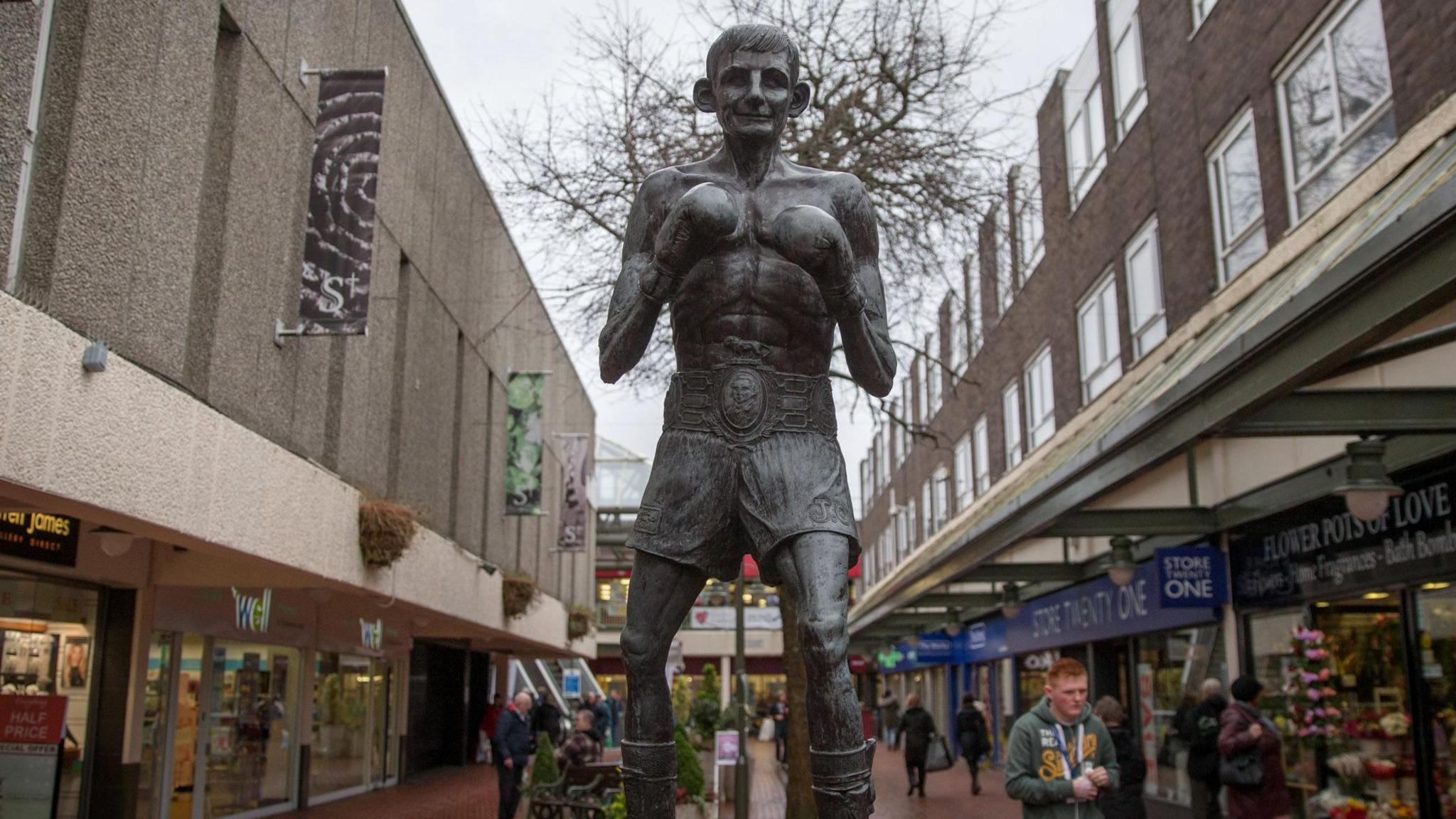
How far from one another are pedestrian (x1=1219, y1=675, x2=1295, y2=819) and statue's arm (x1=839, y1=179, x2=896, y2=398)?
5.79 metres

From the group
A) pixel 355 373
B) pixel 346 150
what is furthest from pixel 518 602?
pixel 346 150

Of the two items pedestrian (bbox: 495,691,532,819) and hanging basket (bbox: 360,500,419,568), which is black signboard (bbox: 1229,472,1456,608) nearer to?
pedestrian (bbox: 495,691,532,819)

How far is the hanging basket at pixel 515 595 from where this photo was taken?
23.5 meters

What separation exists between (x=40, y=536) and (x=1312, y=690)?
415 inches

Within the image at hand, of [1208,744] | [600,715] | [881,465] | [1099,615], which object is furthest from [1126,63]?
[881,465]

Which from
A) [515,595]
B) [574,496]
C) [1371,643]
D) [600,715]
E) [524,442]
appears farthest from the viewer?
[574,496]

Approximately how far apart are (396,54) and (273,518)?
9343mm

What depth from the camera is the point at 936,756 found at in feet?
68.2

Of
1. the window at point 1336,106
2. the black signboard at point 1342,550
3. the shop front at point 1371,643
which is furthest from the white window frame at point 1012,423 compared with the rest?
the window at point 1336,106

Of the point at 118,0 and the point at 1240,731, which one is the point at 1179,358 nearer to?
the point at 1240,731

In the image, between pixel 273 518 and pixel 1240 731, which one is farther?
pixel 273 518

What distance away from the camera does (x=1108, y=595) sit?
17.7 m

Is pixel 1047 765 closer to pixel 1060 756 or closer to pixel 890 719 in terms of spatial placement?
pixel 1060 756

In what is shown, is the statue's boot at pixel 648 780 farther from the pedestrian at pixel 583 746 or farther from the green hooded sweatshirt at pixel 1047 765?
the pedestrian at pixel 583 746
